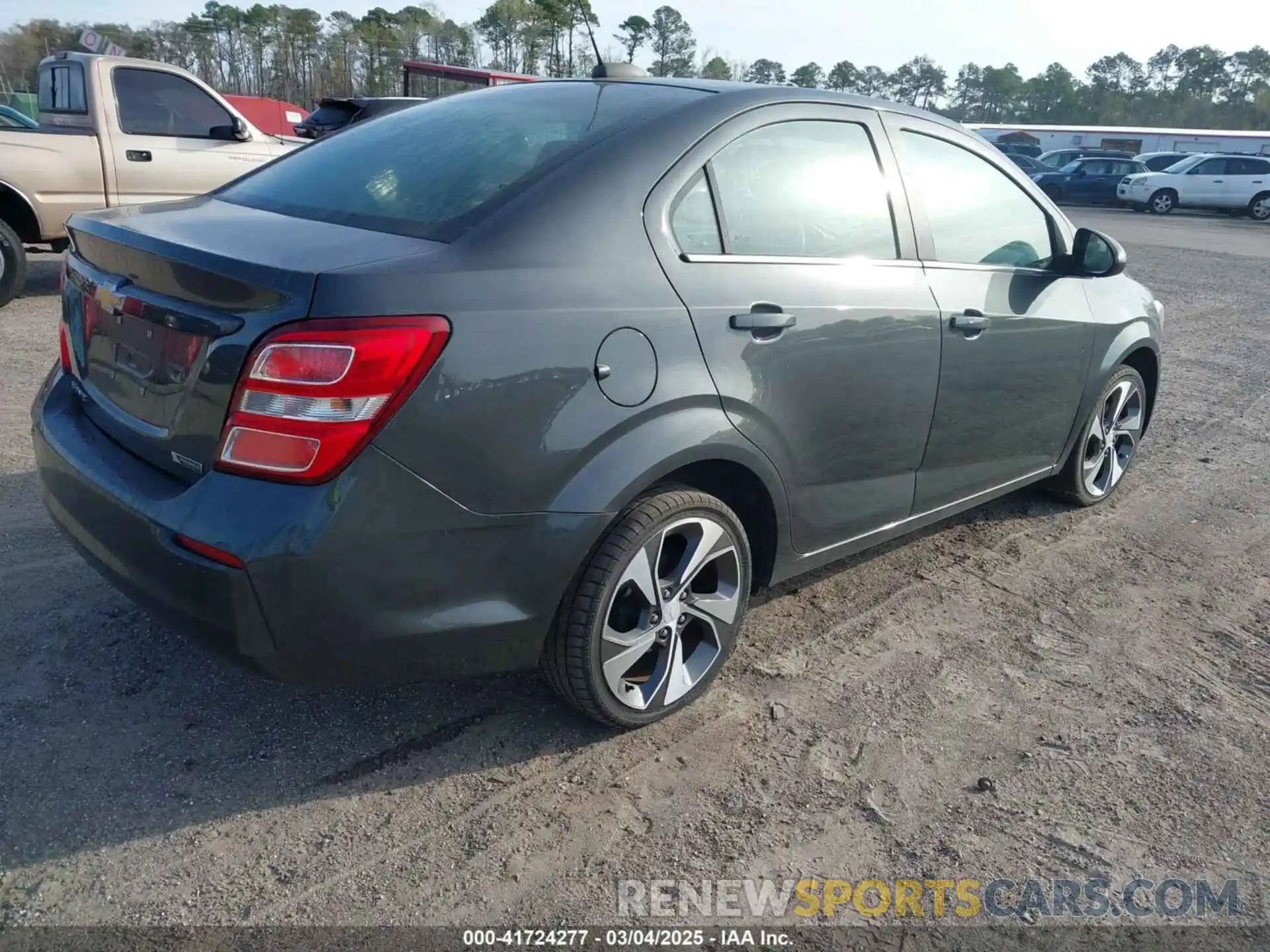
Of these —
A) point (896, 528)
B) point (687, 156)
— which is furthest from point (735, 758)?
point (687, 156)

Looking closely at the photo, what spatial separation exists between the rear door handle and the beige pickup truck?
649 centimetres

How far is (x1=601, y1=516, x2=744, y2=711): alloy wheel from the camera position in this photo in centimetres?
268

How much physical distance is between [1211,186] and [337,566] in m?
30.9

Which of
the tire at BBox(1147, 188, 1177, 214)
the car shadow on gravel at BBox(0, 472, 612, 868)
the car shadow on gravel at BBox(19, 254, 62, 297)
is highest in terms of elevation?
the tire at BBox(1147, 188, 1177, 214)

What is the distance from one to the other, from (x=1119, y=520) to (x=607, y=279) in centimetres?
327

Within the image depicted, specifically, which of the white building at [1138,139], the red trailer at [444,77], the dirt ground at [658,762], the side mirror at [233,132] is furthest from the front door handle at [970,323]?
the white building at [1138,139]

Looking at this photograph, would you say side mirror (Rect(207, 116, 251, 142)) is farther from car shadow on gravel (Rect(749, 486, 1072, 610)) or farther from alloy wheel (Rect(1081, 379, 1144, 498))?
alloy wheel (Rect(1081, 379, 1144, 498))

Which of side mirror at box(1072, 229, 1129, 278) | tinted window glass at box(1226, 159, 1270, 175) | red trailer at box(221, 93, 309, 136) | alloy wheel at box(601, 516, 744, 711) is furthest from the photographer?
tinted window glass at box(1226, 159, 1270, 175)

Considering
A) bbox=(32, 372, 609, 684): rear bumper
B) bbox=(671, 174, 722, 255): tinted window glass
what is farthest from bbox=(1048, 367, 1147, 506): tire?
bbox=(32, 372, 609, 684): rear bumper

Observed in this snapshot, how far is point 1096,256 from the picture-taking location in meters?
4.01

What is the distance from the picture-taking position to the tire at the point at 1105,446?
450 cm

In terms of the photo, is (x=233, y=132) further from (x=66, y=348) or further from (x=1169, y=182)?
(x=1169, y=182)

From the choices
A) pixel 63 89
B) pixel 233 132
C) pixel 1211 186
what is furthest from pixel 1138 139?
pixel 63 89

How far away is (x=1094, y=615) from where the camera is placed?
368 cm
